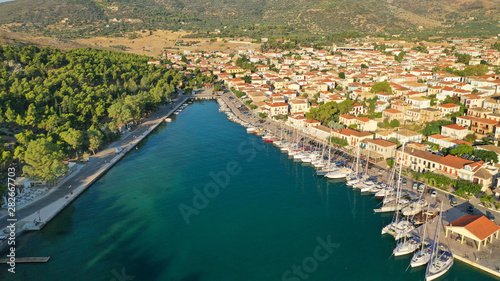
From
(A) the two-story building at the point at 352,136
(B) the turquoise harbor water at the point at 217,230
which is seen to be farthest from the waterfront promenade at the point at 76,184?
(A) the two-story building at the point at 352,136

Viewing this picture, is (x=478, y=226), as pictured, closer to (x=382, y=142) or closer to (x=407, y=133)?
(x=382, y=142)

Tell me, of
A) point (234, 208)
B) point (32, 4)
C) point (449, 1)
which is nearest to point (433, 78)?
point (234, 208)

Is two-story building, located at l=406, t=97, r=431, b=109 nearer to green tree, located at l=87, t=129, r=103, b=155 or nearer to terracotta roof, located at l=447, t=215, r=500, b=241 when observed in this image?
terracotta roof, located at l=447, t=215, r=500, b=241

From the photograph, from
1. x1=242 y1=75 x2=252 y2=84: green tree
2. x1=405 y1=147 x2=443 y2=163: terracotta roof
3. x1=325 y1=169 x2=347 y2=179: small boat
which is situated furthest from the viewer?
x1=242 y1=75 x2=252 y2=84: green tree

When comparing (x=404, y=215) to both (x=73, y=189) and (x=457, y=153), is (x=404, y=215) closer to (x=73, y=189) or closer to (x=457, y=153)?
(x=457, y=153)

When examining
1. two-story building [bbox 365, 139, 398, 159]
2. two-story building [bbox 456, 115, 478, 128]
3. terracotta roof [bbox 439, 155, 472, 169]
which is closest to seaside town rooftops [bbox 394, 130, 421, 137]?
two-story building [bbox 365, 139, 398, 159]

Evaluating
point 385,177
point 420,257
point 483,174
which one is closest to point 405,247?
point 420,257
